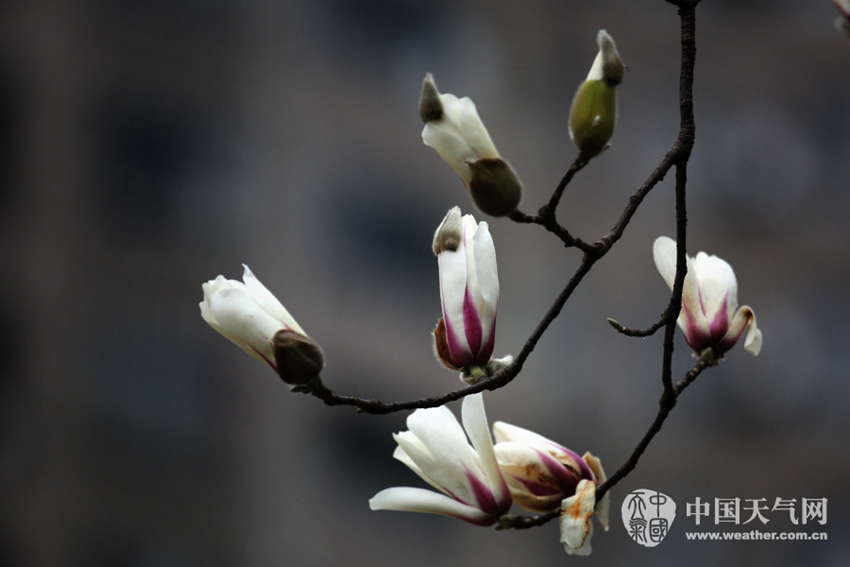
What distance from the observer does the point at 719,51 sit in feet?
31.6

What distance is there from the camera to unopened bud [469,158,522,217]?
443 millimetres

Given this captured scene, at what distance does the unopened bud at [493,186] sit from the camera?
17.4 inches

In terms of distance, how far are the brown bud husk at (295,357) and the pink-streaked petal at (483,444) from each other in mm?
110

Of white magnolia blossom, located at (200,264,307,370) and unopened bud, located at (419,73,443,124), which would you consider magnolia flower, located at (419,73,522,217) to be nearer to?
unopened bud, located at (419,73,443,124)

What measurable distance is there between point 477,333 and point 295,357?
12cm

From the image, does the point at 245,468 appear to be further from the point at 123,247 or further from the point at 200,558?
the point at 123,247

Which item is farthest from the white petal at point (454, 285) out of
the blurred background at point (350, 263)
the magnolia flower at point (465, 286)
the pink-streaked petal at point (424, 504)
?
the blurred background at point (350, 263)

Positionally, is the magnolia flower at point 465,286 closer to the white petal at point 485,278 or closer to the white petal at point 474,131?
the white petal at point 485,278

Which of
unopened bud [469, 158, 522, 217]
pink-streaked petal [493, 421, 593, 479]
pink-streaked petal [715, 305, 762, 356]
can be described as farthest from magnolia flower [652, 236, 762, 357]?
unopened bud [469, 158, 522, 217]

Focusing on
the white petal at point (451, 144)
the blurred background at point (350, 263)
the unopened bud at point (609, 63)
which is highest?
the blurred background at point (350, 263)

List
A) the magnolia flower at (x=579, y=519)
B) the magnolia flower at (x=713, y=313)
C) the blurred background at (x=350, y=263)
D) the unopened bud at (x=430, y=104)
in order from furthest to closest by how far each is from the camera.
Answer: the blurred background at (x=350, y=263), the magnolia flower at (x=713, y=313), the magnolia flower at (x=579, y=519), the unopened bud at (x=430, y=104)

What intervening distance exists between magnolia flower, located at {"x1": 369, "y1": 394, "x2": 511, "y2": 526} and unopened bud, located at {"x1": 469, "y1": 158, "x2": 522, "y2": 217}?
0.16m

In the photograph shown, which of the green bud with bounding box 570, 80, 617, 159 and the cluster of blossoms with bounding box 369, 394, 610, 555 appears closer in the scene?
the green bud with bounding box 570, 80, 617, 159

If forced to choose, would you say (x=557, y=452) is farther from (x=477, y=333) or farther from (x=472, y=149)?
(x=472, y=149)
